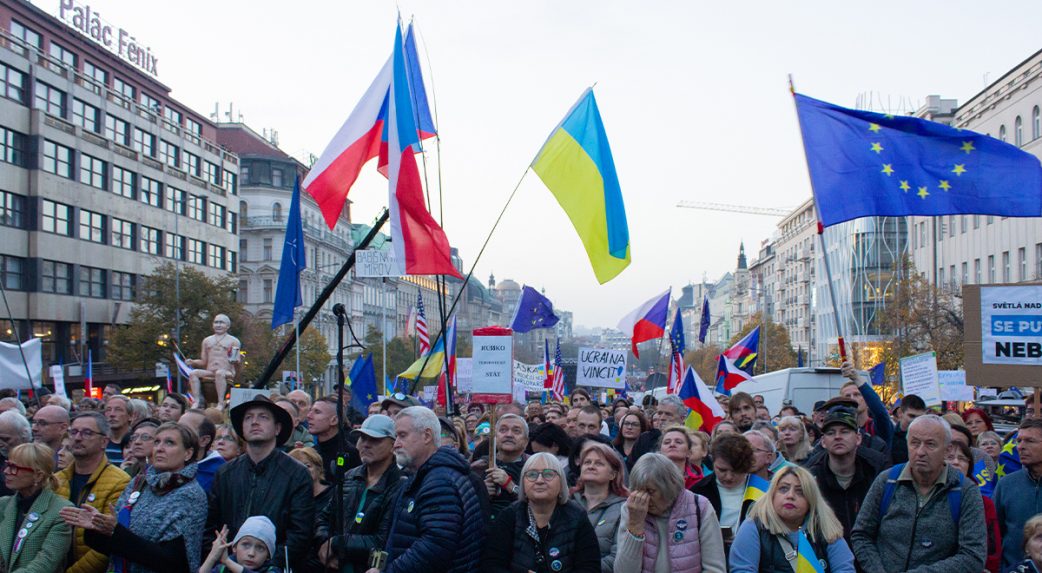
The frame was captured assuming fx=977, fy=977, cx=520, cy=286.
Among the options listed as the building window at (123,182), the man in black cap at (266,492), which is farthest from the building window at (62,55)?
the man in black cap at (266,492)

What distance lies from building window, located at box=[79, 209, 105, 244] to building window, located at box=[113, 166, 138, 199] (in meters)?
2.07

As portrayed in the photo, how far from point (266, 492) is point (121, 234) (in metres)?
51.5

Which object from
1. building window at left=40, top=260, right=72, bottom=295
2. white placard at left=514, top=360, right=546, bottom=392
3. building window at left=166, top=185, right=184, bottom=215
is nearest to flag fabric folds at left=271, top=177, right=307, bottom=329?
white placard at left=514, top=360, right=546, bottom=392

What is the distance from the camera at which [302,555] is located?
5914mm

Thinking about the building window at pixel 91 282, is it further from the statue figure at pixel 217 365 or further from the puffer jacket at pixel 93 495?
the puffer jacket at pixel 93 495

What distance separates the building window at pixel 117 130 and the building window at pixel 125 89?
174 cm

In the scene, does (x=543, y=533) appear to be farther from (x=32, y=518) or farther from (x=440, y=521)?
(x=32, y=518)

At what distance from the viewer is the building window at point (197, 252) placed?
60.4 m

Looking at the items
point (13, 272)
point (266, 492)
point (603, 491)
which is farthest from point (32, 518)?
point (13, 272)

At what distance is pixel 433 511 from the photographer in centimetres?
530

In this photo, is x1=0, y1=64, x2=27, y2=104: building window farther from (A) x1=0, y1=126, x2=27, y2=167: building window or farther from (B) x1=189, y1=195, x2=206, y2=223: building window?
(B) x1=189, y1=195, x2=206, y2=223: building window

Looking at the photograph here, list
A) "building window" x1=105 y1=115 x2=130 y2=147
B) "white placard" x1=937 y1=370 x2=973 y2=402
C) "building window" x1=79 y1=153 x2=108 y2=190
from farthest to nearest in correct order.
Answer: "building window" x1=105 y1=115 x2=130 y2=147
"building window" x1=79 y1=153 x2=108 y2=190
"white placard" x1=937 y1=370 x2=973 y2=402

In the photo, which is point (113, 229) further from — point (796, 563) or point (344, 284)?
point (796, 563)

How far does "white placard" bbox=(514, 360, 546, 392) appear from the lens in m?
23.2
